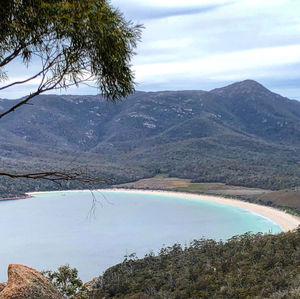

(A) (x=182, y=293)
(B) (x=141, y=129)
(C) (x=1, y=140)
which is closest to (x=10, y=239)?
(A) (x=182, y=293)

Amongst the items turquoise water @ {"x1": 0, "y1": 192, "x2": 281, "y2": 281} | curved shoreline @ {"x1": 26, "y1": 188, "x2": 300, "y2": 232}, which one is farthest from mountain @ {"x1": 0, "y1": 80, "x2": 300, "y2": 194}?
curved shoreline @ {"x1": 26, "y1": 188, "x2": 300, "y2": 232}

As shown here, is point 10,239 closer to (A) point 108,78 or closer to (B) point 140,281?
(B) point 140,281

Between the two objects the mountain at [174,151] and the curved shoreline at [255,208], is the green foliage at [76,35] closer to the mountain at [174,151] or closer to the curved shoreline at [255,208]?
the curved shoreline at [255,208]

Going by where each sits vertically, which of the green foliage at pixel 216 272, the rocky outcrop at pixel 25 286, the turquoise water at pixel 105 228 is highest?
the rocky outcrop at pixel 25 286

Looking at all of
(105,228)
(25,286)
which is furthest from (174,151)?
(25,286)

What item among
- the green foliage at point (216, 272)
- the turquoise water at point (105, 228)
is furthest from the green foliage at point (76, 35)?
the turquoise water at point (105, 228)

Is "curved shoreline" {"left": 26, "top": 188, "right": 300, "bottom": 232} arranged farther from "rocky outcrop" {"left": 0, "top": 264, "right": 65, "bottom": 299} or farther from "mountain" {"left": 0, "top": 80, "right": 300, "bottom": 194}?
"rocky outcrop" {"left": 0, "top": 264, "right": 65, "bottom": 299}

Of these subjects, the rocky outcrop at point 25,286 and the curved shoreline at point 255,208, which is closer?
the rocky outcrop at point 25,286
